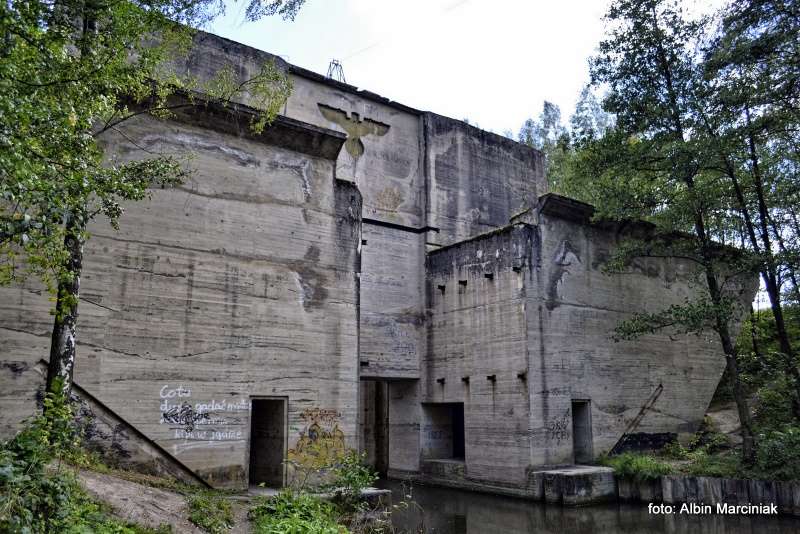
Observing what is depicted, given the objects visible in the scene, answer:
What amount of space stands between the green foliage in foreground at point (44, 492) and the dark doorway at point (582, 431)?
11258 millimetres

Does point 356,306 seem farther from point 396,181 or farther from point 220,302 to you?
point 396,181

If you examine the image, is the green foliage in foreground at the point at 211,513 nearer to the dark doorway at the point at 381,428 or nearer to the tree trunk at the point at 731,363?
the dark doorway at the point at 381,428

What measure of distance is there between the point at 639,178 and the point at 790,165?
10.8 feet

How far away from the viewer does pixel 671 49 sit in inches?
529

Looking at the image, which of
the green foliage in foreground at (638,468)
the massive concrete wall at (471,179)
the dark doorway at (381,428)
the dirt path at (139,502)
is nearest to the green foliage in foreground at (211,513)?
the dirt path at (139,502)

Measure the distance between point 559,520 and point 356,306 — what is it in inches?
224

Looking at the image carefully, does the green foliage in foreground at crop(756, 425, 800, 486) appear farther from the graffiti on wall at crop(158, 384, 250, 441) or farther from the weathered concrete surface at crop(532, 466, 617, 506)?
the graffiti on wall at crop(158, 384, 250, 441)

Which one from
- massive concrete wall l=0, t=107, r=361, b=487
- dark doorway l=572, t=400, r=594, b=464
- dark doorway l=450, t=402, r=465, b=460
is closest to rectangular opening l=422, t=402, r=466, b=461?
dark doorway l=450, t=402, r=465, b=460

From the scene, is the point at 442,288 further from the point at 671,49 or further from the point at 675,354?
the point at 671,49

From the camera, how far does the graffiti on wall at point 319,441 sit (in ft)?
35.6

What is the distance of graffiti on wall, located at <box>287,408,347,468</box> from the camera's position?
10.9 m

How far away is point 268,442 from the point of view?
11289 millimetres

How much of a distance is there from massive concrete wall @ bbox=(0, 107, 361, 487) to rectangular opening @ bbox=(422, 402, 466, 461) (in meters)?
5.83

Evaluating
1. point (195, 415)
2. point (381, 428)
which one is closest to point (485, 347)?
point (381, 428)
